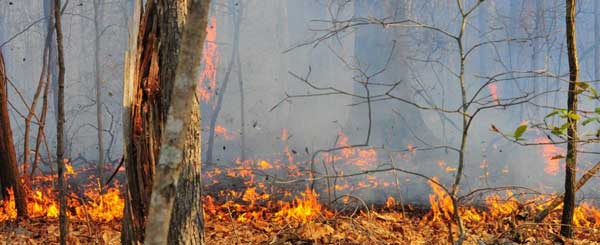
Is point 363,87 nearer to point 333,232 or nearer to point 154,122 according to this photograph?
point 333,232

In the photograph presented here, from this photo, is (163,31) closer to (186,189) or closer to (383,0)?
(186,189)

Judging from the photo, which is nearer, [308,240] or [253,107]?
[308,240]

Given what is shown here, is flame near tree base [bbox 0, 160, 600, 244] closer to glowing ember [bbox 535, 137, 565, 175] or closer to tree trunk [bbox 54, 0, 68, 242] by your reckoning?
tree trunk [bbox 54, 0, 68, 242]

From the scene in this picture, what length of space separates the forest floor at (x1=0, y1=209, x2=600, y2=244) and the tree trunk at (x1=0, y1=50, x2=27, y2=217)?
1.89 feet

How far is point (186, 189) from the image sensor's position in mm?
4621

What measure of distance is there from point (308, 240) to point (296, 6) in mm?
34171

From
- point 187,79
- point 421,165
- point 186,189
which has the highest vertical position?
point 187,79

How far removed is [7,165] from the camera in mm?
8070

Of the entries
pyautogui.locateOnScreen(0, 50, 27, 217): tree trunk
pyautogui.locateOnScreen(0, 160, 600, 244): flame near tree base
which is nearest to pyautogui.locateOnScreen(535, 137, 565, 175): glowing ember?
pyautogui.locateOnScreen(0, 160, 600, 244): flame near tree base

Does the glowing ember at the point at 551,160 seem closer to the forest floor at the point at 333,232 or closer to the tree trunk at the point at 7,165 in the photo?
the forest floor at the point at 333,232

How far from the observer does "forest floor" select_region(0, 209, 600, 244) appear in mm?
5867

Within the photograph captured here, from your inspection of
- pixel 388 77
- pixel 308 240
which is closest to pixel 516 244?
pixel 308 240

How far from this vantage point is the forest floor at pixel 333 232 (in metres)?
5.87

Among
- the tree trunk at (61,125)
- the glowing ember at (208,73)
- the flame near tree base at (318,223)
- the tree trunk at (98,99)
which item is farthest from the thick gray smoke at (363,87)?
the tree trunk at (61,125)
